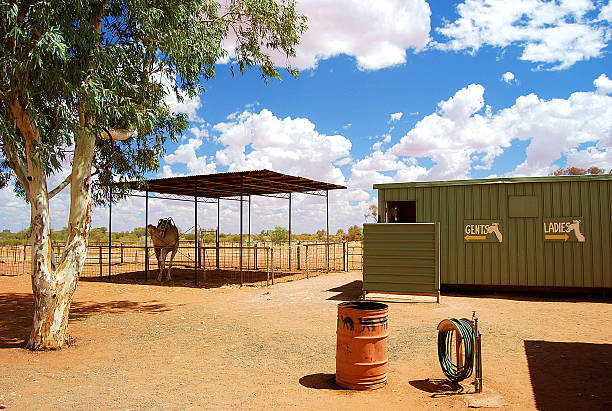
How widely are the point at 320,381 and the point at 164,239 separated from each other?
14292 millimetres

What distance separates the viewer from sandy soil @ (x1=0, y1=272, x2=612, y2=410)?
545 cm

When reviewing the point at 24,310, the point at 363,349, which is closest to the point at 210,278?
the point at 24,310

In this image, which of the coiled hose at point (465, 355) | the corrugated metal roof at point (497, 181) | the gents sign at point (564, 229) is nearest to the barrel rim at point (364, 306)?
the coiled hose at point (465, 355)

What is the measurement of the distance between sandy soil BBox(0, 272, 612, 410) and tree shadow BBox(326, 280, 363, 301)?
54 centimetres

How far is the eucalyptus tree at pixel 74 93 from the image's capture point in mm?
7805

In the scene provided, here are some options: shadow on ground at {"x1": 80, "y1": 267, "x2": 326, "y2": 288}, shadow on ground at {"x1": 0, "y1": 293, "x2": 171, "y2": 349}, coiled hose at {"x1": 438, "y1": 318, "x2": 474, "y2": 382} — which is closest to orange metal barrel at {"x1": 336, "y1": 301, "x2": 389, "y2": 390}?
coiled hose at {"x1": 438, "y1": 318, "x2": 474, "y2": 382}

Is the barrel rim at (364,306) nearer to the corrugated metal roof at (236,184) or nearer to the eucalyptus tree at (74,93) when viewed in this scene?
the eucalyptus tree at (74,93)

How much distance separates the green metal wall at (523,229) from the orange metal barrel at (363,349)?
339 inches

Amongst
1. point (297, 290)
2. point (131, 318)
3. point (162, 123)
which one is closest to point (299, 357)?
point (131, 318)

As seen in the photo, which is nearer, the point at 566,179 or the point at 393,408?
the point at 393,408

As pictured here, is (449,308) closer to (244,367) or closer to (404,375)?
(404,375)

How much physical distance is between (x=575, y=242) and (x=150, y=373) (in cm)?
1169

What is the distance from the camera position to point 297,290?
14883 millimetres

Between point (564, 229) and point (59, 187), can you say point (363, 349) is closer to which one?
point (59, 187)
